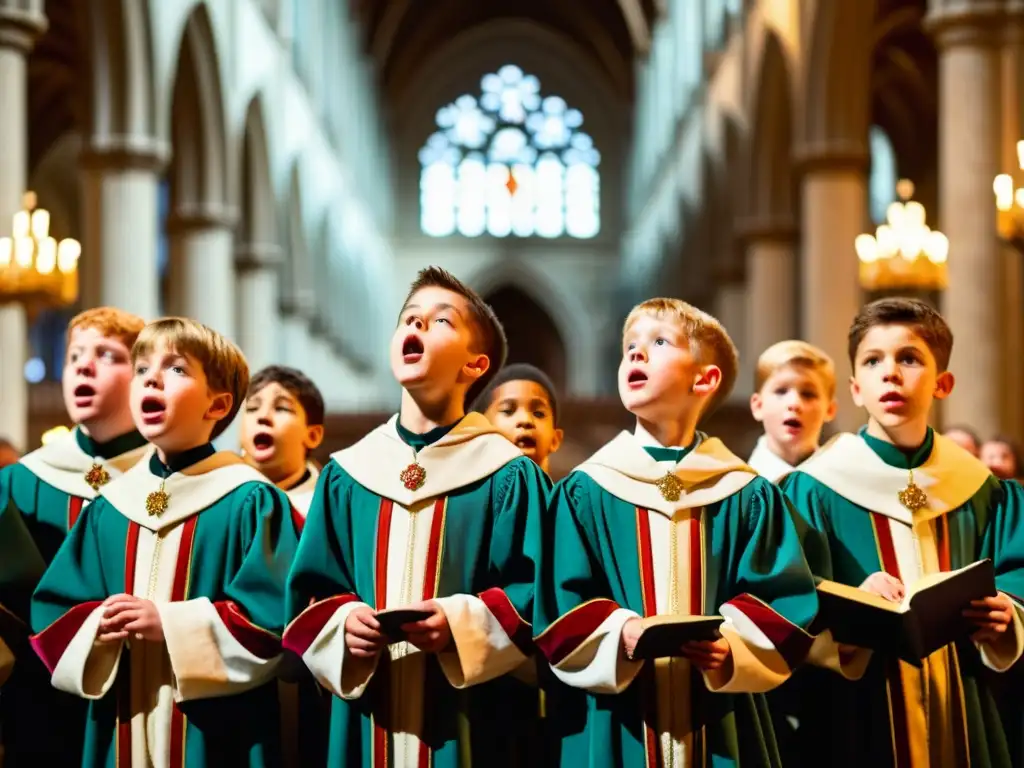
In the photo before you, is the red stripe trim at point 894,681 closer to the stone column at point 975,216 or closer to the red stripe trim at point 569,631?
the red stripe trim at point 569,631

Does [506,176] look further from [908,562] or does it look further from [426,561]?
[426,561]

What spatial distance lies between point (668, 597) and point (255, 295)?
15.8 m

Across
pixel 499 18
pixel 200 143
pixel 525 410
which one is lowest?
pixel 525 410

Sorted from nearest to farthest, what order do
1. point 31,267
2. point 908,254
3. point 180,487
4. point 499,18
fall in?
point 180,487
point 31,267
point 908,254
point 499,18

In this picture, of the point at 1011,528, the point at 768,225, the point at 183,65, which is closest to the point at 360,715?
the point at 1011,528

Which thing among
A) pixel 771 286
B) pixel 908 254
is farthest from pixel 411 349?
pixel 771 286

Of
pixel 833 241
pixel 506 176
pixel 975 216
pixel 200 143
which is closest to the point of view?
pixel 975 216

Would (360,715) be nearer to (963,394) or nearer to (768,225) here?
(963,394)

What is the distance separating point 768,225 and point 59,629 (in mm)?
14190

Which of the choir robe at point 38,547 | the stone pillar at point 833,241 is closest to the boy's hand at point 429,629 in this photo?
the choir robe at point 38,547

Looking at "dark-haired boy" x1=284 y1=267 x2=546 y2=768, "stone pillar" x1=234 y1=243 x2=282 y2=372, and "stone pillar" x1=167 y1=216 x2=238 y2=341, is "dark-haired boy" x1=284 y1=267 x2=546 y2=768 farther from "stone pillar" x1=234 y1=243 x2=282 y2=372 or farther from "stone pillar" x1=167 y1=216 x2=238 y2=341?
"stone pillar" x1=234 y1=243 x2=282 y2=372

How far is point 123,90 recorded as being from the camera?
11875 mm

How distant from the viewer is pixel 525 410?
3568 millimetres

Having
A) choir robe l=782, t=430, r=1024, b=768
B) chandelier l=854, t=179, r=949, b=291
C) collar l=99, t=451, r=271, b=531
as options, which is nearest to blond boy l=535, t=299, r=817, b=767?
A: choir robe l=782, t=430, r=1024, b=768
